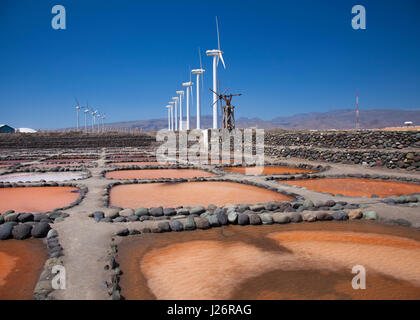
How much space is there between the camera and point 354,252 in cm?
670

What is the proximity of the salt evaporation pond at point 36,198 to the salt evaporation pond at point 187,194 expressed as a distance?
5.40ft

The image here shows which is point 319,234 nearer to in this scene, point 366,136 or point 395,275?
point 395,275

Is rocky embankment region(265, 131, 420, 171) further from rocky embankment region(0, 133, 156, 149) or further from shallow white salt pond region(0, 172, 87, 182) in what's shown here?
rocky embankment region(0, 133, 156, 149)

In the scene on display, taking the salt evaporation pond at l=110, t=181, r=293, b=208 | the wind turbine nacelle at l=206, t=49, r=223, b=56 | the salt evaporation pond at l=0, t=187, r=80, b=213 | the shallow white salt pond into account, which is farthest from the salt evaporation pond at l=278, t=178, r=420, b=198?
the wind turbine nacelle at l=206, t=49, r=223, b=56

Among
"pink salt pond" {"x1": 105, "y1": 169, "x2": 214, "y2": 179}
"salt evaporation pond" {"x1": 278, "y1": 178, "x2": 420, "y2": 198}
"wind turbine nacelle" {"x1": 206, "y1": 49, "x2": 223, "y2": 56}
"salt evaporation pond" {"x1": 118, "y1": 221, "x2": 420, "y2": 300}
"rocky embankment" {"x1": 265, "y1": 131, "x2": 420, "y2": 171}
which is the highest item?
"wind turbine nacelle" {"x1": 206, "y1": 49, "x2": 223, "y2": 56}

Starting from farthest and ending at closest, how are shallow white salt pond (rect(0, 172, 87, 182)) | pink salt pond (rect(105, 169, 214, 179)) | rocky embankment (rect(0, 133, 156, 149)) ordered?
1. rocky embankment (rect(0, 133, 156, 149))
2. pink salt pond (rect(105, 169, 214, 179))
3. shallow white salt pond (rect(0, 172, 87, 182))

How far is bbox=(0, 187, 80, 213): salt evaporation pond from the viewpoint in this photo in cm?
1035

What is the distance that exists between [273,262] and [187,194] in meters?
6.67

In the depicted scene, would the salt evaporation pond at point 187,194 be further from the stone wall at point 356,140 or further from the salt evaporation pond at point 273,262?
the stone wall at point 356,140

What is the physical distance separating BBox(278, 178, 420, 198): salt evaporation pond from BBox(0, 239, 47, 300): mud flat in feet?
34.3

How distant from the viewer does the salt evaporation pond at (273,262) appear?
498cm

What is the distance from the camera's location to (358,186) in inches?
572

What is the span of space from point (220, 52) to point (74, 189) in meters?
40.8
